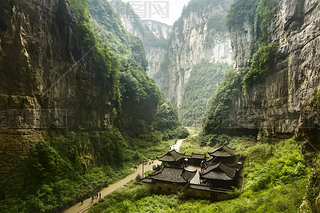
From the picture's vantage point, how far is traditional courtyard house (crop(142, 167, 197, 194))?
61.3 ft

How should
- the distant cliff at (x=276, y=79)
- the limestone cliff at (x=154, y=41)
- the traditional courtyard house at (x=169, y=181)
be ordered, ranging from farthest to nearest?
the limestone cliff at (x=154, y=41) < the traditional courtyard house at (x=169, y=181) < the distant cliff at (x=276, y=79)

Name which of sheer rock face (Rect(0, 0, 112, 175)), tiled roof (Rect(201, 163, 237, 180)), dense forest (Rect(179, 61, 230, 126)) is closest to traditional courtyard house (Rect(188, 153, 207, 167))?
tiled roof (Rect(201, 163, 237, 180))

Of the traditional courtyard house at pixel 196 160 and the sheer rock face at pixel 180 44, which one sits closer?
the traditional courtyard house at pixel 196 160

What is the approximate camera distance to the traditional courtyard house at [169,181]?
18.7 metres

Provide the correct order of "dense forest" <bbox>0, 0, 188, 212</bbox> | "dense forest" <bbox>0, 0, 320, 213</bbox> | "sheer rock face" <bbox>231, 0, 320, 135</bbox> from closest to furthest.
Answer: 1. "dense forest" <bbox>0, 0, 320, 213</bbox>
2. "dense forest" <bbox>0, 0, 188, 212</bbox>
3. "sheer rock face" <bbox>231, 0, 320, 135</bbox>

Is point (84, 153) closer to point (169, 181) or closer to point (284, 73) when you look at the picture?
point (169, 181)

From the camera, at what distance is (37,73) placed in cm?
1917

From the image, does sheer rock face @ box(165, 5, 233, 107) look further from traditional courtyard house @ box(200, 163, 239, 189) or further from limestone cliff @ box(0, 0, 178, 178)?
traditional courtyard house @ box(200, 163, 239, 189)

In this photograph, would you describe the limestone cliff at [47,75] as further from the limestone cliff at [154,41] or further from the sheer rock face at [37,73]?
the limestone cliff at [154,41]

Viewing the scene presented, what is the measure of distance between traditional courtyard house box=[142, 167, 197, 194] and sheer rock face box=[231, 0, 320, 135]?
1342cm

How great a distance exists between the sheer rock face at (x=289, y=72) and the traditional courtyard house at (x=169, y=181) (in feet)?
44.0

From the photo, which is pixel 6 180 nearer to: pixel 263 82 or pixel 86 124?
pixel 86 124

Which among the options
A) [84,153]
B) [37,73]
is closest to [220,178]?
[84,153]

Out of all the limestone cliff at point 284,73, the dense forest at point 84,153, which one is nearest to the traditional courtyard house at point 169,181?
the dense forest at point 84,153
